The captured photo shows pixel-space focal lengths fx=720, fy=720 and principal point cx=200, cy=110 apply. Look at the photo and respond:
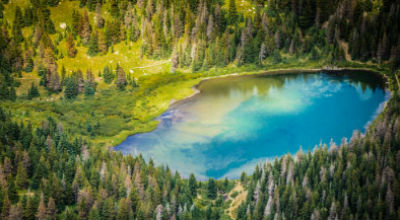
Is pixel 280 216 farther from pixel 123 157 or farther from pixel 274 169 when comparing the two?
pixel 123 157

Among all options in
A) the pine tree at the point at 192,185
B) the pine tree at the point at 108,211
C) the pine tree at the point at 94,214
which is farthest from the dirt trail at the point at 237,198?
the pine tree at the point at 94,214

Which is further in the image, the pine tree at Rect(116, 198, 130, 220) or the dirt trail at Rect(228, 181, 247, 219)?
the dirt trail at Rect(228, 181, 247, 219)

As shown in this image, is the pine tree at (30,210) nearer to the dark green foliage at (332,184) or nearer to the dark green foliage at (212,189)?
the dark green foliage at (212,189)

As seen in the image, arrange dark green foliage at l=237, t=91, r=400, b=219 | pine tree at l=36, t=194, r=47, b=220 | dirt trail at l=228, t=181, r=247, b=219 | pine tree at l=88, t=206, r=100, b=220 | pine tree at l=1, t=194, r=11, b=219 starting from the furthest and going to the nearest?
dirt trail at l=228, t=181, r=247, b=219 < pine tree at l=1, t=194, r=11, b=219 < pine tree at l=36, t=194, r=47, b=220 < pine tree at l=88, t=206, r=100, b=220 < dark green foliage at l=237, t=91, r=400, b=219

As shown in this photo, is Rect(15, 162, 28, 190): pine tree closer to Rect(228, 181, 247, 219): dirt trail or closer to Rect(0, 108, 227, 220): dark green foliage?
Rect(0, 108, 227, 220): dark green foliage

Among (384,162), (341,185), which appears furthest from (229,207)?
(384,162)

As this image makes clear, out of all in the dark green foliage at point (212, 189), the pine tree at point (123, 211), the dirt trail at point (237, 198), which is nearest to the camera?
the pine tree at point (123, 211)

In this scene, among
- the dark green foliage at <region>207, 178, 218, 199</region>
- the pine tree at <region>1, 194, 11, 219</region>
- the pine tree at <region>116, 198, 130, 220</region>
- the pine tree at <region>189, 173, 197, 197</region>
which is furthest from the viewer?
the pine tree at <region>189, 173, 197, 197</region>

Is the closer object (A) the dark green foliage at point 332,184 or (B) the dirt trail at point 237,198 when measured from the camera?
(A) the dark green foliage at point 332,184

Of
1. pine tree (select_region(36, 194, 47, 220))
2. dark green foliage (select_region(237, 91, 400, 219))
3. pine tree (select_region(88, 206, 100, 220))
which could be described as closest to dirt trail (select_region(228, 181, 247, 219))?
dark green foliage (select_region(237, 91, 400, 219))
